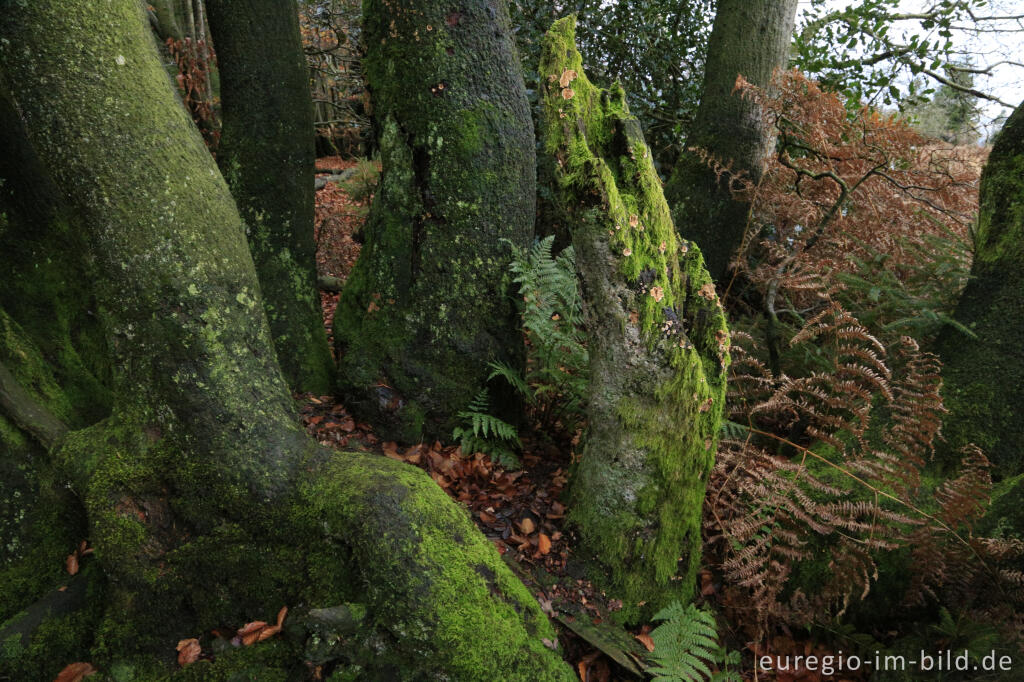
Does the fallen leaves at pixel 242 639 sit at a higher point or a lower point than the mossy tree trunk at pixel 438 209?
lower

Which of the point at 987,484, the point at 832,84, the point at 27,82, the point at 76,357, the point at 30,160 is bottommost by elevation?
the point at 987,484

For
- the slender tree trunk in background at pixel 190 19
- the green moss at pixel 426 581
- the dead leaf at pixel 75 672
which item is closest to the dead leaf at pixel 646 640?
the green moss at pixel 426 581

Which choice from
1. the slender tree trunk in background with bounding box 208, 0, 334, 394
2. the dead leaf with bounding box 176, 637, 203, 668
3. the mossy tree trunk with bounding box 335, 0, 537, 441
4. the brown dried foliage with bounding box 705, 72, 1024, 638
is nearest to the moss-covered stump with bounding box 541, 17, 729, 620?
the brown dried foliage with bounding box 705, 72, 1024, 638

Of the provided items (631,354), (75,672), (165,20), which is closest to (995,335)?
(631,354)

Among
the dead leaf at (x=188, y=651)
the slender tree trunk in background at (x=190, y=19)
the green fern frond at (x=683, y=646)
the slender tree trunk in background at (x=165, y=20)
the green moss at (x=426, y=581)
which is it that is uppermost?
the slender tree trunk in background at (x=190, y=19)

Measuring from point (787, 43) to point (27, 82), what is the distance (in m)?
5.52

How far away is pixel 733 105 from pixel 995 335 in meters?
2.78

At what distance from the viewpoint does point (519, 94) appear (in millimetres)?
3893

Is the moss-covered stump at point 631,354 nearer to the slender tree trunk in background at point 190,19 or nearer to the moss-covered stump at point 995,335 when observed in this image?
the moss-covered stump at point 995,335

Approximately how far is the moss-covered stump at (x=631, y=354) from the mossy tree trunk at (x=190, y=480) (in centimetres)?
74

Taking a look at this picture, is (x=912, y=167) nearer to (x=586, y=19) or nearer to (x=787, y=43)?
(x=787, y=43)

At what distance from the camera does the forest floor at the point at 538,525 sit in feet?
9.37

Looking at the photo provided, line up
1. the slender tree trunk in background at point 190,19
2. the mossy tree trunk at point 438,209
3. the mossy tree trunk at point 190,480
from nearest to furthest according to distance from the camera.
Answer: the mossy tree trunk at point 190,480 < the mossy tree trunk at point 438,209 < the slender tree trunk in background at point 190,19

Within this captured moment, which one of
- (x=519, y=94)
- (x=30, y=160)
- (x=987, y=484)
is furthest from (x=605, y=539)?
(x=30, y=160)
